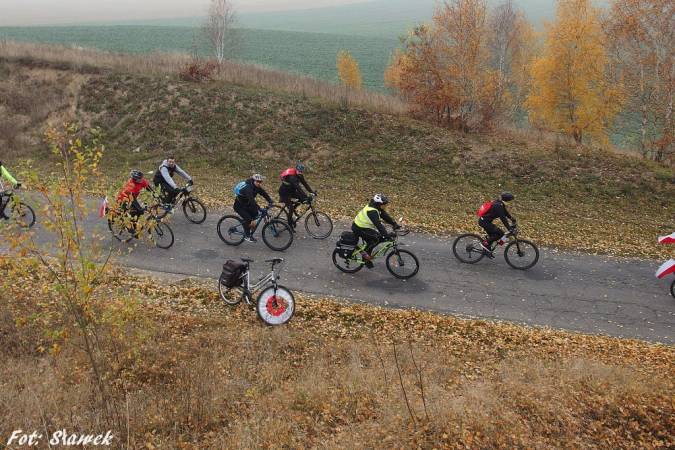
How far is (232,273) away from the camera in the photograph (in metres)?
9.62

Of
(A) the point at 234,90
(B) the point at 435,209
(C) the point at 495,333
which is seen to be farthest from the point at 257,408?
(A) the point at 234,90

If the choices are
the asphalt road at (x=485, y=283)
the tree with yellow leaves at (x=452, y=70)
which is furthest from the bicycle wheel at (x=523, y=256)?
the tree with yellow leaves at (x=452, y=70)

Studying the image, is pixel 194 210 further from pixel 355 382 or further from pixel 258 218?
pixel 355 382

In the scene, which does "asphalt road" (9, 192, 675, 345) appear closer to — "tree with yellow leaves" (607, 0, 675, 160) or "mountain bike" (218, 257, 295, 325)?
"mountain bike" (218, 257, 295, 325)

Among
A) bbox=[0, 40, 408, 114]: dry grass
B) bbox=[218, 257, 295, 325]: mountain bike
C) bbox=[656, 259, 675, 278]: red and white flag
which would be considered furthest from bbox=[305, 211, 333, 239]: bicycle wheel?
bbox=[0, 40, 408, 114]: dry grass

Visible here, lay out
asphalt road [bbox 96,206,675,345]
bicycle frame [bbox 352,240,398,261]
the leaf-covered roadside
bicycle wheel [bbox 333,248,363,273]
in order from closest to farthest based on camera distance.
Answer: the leaf-covered roadside, asphalt road [bbox 96,206,675,345], bicycle frame [bbox 352,240,398,261], bicycle wheel [bbox 333,248,363,273]

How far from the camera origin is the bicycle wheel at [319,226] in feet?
47.0

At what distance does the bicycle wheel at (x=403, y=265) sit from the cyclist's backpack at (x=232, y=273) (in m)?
4.11

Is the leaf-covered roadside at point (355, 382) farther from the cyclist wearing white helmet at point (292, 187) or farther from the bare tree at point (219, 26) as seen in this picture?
the bare tree at point (219, 26)

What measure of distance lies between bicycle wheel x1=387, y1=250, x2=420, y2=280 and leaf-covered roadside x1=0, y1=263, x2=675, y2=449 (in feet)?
5.71

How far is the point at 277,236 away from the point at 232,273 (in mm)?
3939

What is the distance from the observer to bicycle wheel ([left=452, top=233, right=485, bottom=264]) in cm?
1299

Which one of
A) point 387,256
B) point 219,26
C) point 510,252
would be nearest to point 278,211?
point 387,256

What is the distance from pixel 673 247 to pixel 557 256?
458 cm
